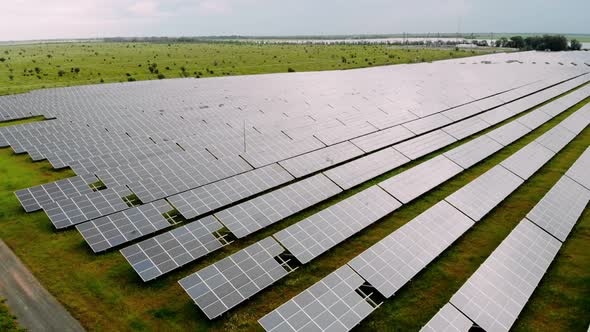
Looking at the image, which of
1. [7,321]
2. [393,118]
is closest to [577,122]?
[393,118]

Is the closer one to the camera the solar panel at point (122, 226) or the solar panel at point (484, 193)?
the solar panel at point (122, 226)

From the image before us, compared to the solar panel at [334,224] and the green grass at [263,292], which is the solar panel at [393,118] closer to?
the solar panel at [334,224]

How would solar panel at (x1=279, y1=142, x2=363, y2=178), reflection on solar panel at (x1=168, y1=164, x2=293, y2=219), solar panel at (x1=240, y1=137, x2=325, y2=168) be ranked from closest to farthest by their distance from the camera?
reflection on solar panel at (x1=168, y1=164, x2=293, y2=219) → solar panel at (x1=279, y1=142, x2=363, y2=178) → solar panel at (x1=240, y1=137, x2=325, y2=168)

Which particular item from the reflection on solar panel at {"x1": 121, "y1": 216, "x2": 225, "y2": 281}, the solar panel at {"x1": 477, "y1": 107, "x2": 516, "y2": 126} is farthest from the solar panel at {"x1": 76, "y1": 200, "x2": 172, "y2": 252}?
the solar panel at {"x1": 477, "y1": 107, "x2": 516, "y2": 126}

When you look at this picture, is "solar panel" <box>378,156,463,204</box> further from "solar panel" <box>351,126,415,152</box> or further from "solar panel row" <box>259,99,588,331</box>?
"solar panel" <box>351,126,415,152</box>

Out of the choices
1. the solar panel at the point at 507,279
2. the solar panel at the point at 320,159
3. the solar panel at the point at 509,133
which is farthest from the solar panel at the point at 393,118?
the solar panel at the point at 507,279
